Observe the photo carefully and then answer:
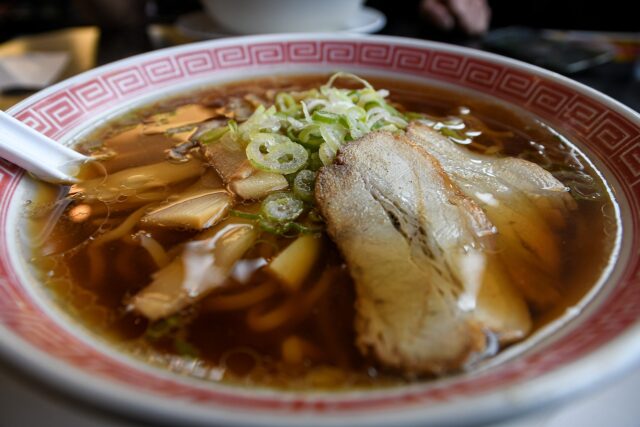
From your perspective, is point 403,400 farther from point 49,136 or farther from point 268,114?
point 49,136

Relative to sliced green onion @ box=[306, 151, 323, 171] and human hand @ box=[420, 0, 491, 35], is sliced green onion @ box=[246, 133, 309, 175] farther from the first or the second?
human hand @ box=[420, 0, 491, 35]

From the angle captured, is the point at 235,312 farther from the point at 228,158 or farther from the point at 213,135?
the point at 213,135

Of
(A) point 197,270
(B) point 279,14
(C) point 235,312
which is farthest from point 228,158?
(B) point 279,14

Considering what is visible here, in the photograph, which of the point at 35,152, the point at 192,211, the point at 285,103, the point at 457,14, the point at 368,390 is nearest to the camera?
the point at 368,390

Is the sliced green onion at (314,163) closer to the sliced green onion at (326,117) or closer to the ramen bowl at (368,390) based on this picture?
the sliced green onion at (326,117)

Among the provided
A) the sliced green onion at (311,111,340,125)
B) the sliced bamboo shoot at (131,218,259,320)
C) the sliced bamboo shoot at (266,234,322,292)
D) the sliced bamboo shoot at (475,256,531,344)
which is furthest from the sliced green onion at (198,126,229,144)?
the sliced bamboo shoot at (475,256,531,344)

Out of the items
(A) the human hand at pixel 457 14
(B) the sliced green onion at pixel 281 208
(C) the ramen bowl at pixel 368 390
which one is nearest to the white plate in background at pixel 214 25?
(A) the human hand at pixel 457 14
